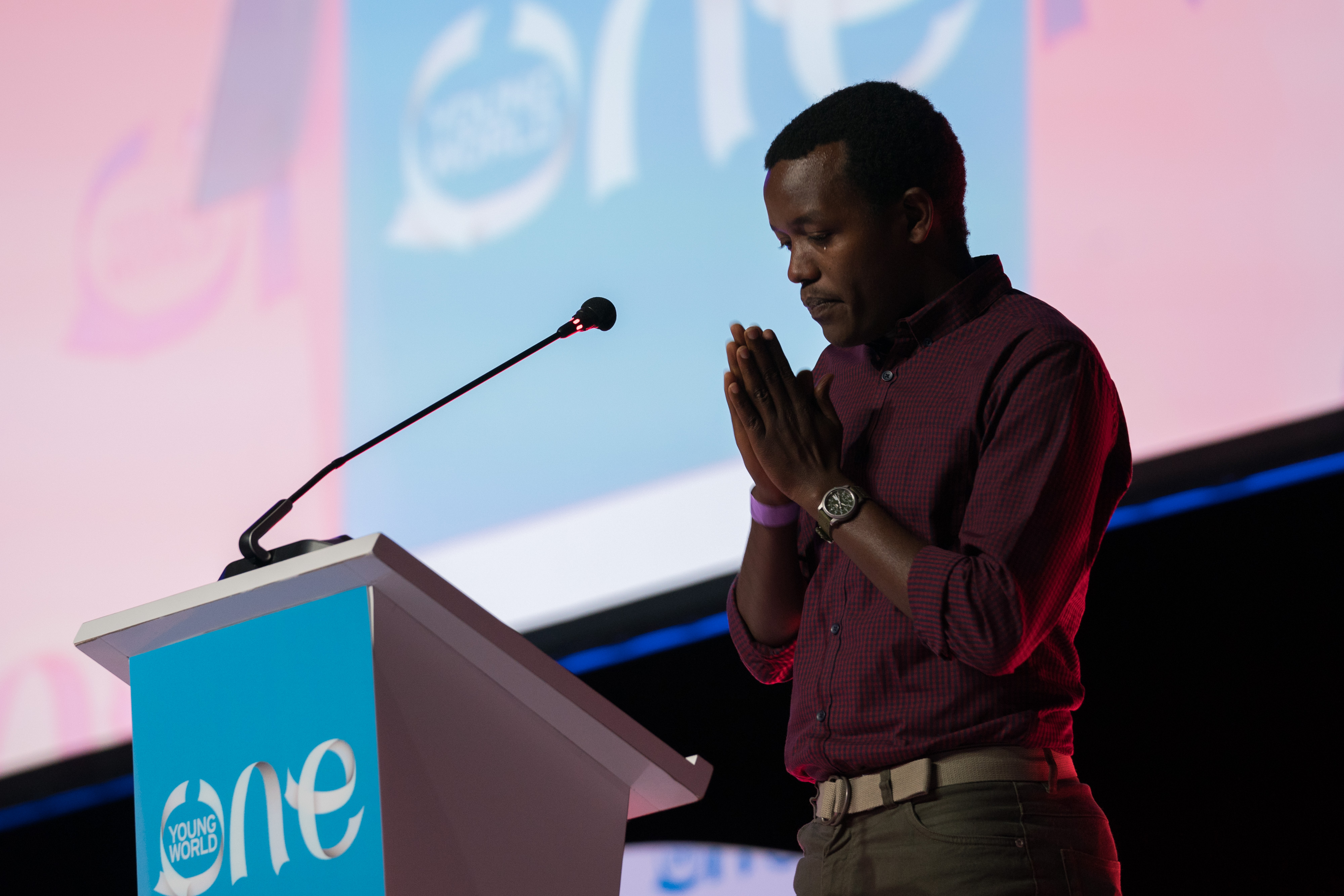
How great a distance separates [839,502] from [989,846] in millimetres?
351

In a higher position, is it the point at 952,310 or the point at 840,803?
the point at 952,310

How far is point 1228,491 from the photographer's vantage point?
2023 millimetres

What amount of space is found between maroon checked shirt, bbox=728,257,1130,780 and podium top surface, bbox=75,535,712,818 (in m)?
0.18

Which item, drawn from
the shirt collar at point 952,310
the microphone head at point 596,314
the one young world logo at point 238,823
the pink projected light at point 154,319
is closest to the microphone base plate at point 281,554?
the one young world logo at point 238,823

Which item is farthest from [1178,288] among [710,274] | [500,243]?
[500,243]

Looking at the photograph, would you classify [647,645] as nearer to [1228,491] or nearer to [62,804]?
[1228,491]

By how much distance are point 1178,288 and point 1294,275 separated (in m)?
0.16

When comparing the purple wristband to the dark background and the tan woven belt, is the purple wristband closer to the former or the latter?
the tan woven belt

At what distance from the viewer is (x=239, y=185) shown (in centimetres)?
309

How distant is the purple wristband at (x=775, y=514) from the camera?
1.48m

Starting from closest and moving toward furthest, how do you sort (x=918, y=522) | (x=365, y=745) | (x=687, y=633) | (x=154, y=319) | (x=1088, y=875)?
(x=365, y=745) < (x=1088, y=875) < (x=918, y=522) < (x=687, y=633) < (x=154, y=319)

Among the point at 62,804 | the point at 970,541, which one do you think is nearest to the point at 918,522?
the point at 970,541

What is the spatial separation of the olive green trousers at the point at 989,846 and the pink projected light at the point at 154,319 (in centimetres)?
182

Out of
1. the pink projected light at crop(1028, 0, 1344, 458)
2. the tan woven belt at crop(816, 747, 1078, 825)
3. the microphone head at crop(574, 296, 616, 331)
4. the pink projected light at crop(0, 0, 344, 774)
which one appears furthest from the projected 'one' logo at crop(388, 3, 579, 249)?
the tan woven belt at crop(816, 747, 1078, 825)
